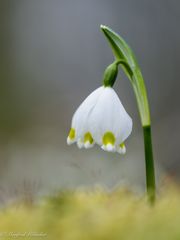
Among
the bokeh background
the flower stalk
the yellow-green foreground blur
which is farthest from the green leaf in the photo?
the bokeh background

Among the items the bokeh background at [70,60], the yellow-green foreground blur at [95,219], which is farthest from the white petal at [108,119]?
the bokeh background at [70,60]

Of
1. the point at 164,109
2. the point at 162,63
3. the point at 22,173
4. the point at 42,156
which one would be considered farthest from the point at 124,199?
the point at 162,63

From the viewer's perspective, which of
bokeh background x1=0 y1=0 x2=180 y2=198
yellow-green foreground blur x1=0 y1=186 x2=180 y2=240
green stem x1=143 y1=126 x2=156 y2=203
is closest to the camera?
yellow-green foreground blur x1=0 y1=186 x2=180 y2=240

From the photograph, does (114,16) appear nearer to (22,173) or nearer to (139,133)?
(139,133)

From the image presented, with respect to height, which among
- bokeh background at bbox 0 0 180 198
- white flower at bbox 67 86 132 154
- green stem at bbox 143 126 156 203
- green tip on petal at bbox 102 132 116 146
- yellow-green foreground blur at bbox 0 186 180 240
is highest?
bokeh background at bbox 0 0 180 198

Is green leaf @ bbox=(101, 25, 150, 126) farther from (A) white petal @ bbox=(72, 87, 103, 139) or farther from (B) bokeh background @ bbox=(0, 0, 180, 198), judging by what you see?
(B) bokeh background @ bbox=(0, 0, 180, 198)

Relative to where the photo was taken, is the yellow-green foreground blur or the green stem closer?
the yellow-green foreground blur

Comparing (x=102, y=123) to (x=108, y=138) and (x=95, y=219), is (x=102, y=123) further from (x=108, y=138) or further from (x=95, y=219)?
(x=95, y=219)
